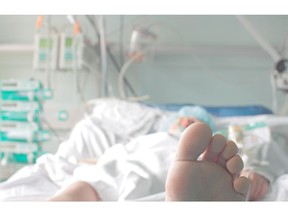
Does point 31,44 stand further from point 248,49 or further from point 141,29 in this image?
point 248,49

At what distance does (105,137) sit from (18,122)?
59 centimetres

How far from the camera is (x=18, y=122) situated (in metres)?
1.70

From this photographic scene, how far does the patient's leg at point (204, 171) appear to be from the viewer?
50cm

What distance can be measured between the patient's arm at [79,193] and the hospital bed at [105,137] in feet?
0.18

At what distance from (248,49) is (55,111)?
1089mm

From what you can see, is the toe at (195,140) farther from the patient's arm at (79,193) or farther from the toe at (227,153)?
the patient's arm at (79,193)

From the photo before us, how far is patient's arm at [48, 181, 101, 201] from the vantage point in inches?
29.0

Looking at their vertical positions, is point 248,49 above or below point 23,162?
above

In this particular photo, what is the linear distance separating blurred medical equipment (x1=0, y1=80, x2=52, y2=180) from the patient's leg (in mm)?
1312

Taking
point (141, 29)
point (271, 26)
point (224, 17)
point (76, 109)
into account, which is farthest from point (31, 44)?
point (271, 26)

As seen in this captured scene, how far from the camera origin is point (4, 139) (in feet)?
5.61

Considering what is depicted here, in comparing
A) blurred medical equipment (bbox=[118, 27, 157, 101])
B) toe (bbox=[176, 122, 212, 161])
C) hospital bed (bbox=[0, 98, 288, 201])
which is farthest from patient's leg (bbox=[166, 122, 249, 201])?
blurred medical equipment (bbox=[118, 27, 157, 101])

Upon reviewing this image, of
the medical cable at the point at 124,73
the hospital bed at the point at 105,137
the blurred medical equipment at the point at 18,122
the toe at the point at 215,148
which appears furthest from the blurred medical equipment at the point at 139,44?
the toe at the point at 215,148

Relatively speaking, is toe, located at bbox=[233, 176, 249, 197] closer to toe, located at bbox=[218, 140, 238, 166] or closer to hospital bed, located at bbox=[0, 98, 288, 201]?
toe, located at bbox=[218, 140, 238, 166]
